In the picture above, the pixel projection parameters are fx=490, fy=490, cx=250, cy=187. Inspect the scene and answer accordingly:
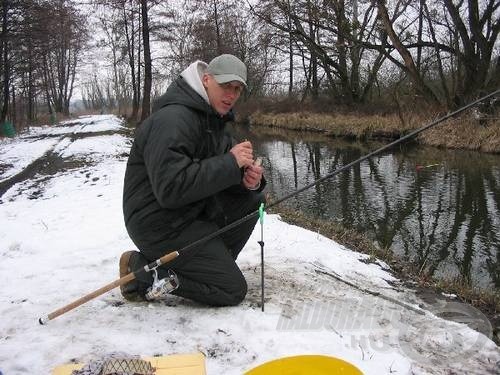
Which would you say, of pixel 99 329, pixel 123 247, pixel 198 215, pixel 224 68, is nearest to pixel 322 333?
pixel 198 215

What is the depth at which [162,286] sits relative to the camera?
3156 millimetres

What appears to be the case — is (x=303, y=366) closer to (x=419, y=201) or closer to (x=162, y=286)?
(x=162, y=286)

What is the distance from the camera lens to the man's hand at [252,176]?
3.38 meters

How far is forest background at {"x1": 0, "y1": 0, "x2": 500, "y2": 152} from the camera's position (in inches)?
698

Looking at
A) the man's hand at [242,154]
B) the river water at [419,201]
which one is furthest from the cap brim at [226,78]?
the river water at [419,201]

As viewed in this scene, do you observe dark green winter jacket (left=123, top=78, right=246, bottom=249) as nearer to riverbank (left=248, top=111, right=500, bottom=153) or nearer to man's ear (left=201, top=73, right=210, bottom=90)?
man's ear (left=201, top=73, right=210, bottom=90)

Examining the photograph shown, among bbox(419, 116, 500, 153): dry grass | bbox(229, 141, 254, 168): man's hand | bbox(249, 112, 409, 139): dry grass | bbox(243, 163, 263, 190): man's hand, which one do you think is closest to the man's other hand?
bbox(243, 163, 263, 190): man's hand

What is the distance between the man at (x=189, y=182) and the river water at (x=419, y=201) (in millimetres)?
2949

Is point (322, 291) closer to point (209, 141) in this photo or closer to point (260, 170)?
point (260, 170)

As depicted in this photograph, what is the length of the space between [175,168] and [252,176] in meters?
0.67

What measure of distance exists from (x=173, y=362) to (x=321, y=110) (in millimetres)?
25324

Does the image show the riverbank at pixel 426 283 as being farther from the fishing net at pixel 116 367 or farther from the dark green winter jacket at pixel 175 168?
the fishing net at pixel 116 367

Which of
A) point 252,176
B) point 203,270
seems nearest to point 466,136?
point 252,176

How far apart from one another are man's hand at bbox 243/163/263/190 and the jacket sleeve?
0.29m
